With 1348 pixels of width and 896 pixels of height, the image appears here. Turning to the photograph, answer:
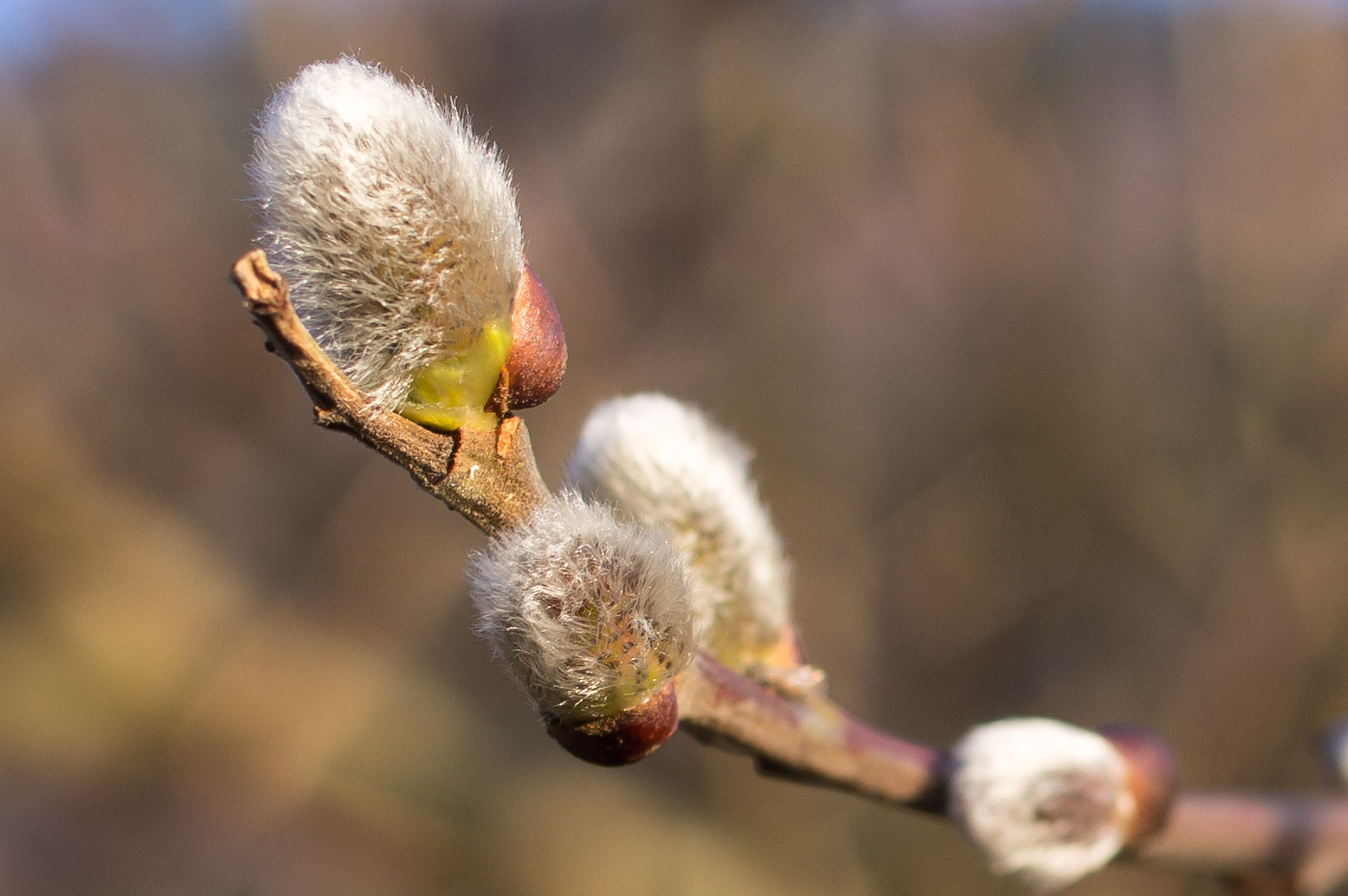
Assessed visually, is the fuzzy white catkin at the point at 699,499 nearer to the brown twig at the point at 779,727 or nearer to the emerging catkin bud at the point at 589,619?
the brown twig at the point at 779,727

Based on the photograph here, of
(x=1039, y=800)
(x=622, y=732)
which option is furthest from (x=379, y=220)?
(x=1039, y=800)

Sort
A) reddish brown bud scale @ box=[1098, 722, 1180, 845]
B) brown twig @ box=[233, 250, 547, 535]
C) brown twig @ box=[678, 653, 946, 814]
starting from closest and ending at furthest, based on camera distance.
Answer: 1. brown twig @ box=[233, 250, 547, 535]
2. brown twig @ box=[678, 653, 946, 814]
3. reddish brown bud scale @ box=[1098, 722, 1180, 845]

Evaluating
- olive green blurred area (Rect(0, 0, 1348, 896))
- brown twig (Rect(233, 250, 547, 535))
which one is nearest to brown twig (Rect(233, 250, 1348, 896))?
brown twig (Rect(233, 250, 547, 535))

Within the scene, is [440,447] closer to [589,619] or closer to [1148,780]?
[589,619]

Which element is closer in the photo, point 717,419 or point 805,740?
point 805,740

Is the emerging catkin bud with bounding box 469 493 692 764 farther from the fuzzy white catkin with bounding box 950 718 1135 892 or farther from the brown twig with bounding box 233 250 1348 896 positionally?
the fuzzy white catkin with bounding box 950 718 1135 892

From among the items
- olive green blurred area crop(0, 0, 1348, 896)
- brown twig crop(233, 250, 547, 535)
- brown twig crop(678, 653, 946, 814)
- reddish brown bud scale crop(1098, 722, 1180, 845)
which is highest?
olive green blurred area crop(0, 0, 1348, 896)
